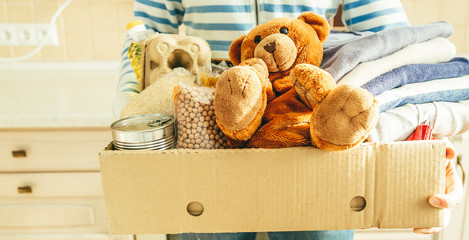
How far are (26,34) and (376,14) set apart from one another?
1265mm

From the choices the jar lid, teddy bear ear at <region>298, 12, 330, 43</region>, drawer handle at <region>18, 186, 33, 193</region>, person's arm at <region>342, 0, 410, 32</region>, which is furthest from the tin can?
drawer handle at <region>18, 186, 33, 193</region>

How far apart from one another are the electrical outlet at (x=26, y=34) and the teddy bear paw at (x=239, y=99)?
1.18 metres

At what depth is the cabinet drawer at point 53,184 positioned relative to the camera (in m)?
1.05

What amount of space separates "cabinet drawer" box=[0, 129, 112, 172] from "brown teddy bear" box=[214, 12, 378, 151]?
2.18 ft

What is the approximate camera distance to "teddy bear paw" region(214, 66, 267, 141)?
41cm

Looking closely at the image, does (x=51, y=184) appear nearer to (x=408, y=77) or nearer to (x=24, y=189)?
(x=24, y=189)

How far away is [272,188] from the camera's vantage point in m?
0.46

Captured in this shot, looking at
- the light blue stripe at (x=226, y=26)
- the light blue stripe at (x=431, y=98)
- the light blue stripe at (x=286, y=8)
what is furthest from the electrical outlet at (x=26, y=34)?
the light blue stripe at (x=431, y=98)

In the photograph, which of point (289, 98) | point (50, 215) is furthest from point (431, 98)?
point (50, 215)

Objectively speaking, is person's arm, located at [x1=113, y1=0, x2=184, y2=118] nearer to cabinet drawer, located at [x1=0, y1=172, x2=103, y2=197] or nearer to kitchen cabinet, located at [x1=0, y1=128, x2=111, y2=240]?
kitchen cabinet, located at [x1=0, y1=128, x2=111, y2=240]

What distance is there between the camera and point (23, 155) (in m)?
1.03

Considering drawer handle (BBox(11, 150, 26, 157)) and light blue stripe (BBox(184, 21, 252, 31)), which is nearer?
light blue stripe (BBox(184, 21, 252, 31))

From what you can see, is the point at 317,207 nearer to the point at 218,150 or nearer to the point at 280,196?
the point at 280,196

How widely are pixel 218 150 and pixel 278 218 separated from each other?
13cm
